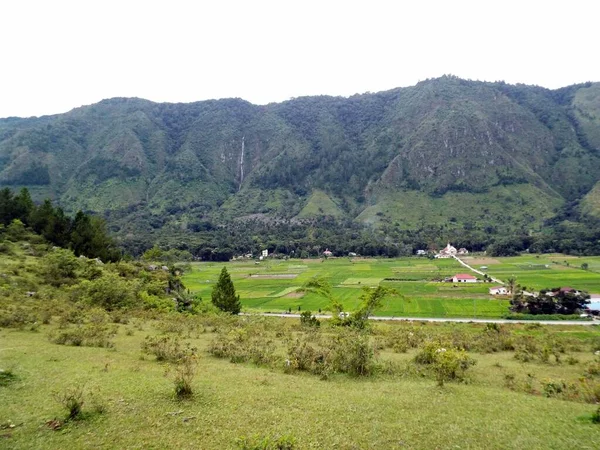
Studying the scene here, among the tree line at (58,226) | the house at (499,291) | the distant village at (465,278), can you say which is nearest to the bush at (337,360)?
the tree line at (58,226)

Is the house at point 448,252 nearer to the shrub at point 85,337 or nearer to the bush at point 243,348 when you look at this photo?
the bush at point 243,348

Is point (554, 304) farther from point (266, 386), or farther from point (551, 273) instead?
point (266, 386)

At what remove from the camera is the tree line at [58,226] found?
127 ft

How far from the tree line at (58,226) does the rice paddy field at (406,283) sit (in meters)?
21.4

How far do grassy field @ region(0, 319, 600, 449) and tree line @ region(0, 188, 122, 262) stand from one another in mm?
26682

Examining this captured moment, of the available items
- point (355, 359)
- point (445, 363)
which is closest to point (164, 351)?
point (355, 359)

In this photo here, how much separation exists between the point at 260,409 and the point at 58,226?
39093 mm

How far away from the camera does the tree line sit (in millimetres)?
38688

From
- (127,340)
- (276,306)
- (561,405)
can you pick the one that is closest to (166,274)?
(276,306)

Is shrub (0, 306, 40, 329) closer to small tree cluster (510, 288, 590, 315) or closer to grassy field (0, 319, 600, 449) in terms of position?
grassy field (0, 319, 600, 449)

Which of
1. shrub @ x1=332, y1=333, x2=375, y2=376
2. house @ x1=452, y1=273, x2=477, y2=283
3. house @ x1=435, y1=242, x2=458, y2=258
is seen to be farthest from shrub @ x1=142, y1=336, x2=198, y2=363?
house @ x1=435, y1=242, x2=458, y2=258

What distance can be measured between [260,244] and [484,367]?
4994 inches

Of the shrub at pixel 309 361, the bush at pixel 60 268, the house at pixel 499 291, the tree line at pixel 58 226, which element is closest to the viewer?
the shrub at pixel 309 361

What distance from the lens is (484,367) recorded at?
16.6 m
